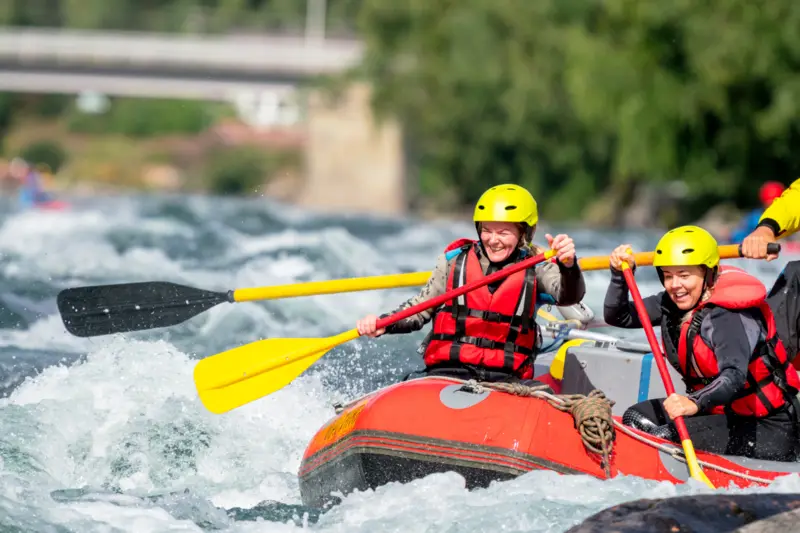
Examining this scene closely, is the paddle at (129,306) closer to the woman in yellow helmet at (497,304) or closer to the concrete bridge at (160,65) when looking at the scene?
the woman in yellow helmet at (497,304)

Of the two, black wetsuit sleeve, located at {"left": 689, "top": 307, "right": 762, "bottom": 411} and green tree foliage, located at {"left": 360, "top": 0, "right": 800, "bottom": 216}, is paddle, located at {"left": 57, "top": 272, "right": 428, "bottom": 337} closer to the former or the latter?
black wetsuit sleeve, located at {"left": 689, "top": 307, "right": 762, "bottom": 411}

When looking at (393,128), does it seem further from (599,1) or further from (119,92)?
(119,92)

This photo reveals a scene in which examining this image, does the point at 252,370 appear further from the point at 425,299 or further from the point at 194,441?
the point at 425,299

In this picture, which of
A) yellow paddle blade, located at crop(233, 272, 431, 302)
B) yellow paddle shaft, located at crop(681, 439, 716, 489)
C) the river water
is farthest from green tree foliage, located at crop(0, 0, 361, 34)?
yellow paddle shaft, located at crop(681, 439, 716, 489)

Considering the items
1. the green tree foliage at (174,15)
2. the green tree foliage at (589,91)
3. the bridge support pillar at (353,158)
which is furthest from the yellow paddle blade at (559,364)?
the green tree foliage at (174,15)

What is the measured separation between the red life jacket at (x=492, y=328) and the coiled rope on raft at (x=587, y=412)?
0.90 feet

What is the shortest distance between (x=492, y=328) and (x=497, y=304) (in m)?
0.11

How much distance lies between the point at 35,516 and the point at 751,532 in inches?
106

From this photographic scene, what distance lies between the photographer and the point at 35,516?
5094 millimetres

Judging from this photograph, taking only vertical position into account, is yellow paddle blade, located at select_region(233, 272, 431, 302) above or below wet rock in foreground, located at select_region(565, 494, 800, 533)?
above

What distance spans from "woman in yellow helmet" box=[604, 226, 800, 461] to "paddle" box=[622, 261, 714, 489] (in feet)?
0.21

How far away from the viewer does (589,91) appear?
71.1 feet

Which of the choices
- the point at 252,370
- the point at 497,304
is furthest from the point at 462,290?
the point at 252,370

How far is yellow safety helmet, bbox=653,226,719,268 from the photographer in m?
5.34
